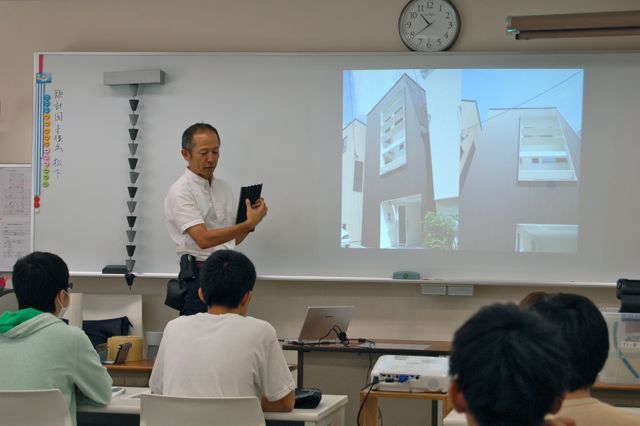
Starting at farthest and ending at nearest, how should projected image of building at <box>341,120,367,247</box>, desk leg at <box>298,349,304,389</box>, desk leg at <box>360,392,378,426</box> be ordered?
1. projected image of building at <box>341,120,367,247</box>
2. desk leg at <box>298,349,304,389</box>
3. desk leg at <box>360,392,378,426</box>

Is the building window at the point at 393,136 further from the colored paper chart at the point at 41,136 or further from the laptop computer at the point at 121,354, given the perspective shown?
the colored paper chart at the point at 41,136

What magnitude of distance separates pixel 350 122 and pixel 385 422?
6.20 feet

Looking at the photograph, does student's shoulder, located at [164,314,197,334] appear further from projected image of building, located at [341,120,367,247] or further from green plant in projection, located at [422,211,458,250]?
green plant in projection, located at [422,211,458,250]

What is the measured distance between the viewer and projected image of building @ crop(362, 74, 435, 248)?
5.43 meters

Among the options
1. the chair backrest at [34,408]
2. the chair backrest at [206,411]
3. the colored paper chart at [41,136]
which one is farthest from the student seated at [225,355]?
the colored paper chart at [41,136]

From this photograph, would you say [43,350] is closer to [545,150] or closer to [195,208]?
[195,208]

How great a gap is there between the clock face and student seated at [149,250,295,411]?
2780 millimetres

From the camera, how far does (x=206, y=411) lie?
276 centimetres

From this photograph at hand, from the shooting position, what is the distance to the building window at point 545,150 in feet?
17.4

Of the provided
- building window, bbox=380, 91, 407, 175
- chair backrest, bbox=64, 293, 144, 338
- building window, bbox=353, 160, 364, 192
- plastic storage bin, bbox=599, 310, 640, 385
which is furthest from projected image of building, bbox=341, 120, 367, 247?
plastic storage bin, bbox=599, 310, 640, 385

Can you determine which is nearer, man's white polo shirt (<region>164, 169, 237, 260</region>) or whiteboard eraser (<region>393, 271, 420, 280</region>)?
man's white polo shirt (<region>164, 169, 237, 260</region>)

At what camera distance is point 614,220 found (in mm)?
5250

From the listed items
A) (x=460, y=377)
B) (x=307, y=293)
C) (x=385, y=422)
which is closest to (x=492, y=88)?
(x=307, y=293)

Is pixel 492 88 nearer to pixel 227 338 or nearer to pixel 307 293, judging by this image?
pixel 307 293
